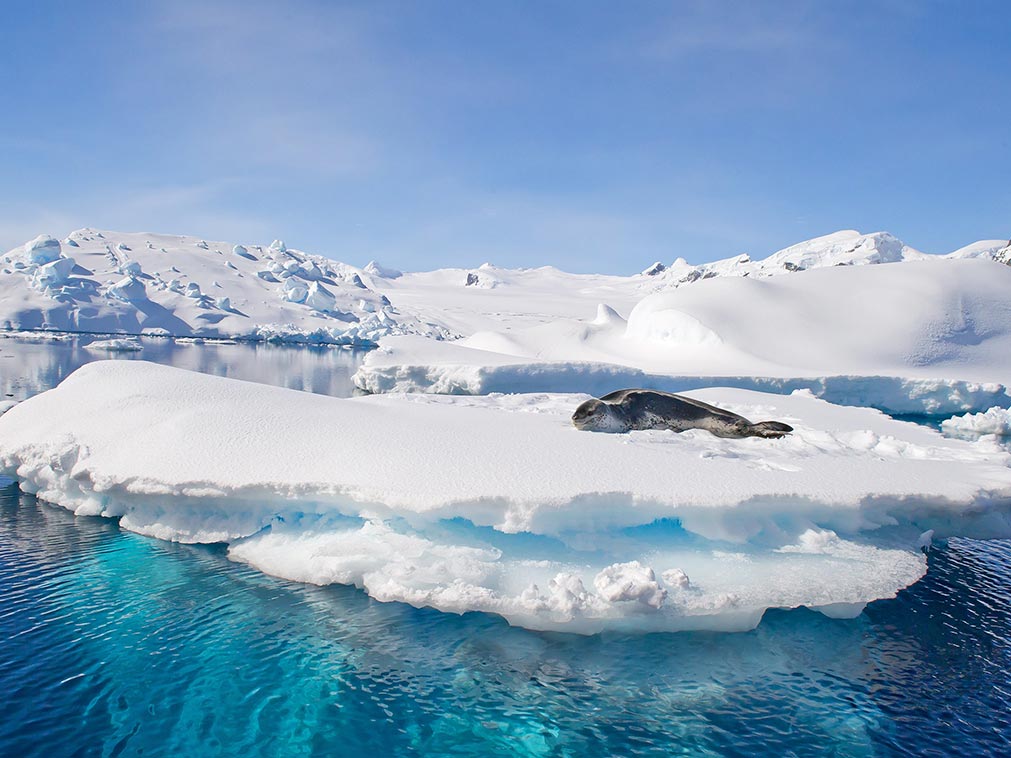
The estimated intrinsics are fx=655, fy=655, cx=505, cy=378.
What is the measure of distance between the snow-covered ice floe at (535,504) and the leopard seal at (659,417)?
→ 556 millimetres

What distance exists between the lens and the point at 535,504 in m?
5.14

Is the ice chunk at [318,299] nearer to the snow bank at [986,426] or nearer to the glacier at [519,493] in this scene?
the glacier at [519,493]

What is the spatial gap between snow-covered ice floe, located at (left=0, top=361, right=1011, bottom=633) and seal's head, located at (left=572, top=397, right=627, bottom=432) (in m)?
0.52

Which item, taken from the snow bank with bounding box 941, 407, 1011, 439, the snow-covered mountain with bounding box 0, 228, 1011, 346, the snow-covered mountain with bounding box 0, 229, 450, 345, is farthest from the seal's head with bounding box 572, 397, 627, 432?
the snow-covered mountain with bounding box 0, 229, 450, 345

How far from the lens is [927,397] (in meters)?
20.8

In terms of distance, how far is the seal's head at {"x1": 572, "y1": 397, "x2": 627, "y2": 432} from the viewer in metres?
8.14

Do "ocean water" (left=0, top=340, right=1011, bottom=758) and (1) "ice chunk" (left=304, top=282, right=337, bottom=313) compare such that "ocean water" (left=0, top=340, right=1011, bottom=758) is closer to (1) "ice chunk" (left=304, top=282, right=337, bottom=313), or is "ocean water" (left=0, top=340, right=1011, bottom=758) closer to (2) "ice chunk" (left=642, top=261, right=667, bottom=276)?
(1) "ice chunk" (left=304, top=282, right=337, bottom=313)

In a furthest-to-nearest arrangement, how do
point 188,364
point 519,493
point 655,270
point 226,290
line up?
point 655,270
point 226,290
point 188,364
point 519,493

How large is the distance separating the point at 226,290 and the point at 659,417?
189ft

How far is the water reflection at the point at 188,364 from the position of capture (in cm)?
2062

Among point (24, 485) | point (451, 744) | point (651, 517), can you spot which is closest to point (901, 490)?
point (651, 517)

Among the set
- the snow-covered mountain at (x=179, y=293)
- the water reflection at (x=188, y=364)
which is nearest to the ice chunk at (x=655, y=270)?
the snow-covered mountain at (x=179, y=293)

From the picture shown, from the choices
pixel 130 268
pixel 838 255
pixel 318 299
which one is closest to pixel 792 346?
pixel 838 255

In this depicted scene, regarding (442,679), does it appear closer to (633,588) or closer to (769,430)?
(633,588)
